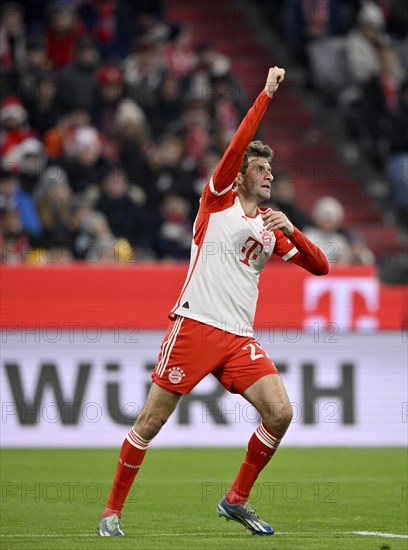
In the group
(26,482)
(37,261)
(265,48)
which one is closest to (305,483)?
(26,482)

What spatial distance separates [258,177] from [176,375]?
142 centimetres

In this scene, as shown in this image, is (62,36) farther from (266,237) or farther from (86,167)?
(266,237)

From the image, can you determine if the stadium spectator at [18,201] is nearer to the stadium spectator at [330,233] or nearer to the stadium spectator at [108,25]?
the stadium spectator at [330,233]

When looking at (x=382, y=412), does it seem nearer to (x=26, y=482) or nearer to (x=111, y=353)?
(x=111, y=353)

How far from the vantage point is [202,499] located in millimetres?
10594

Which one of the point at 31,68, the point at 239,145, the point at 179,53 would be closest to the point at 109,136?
the point at 31,68

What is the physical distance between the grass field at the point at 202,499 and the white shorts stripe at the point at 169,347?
108cm

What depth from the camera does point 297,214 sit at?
17297mm

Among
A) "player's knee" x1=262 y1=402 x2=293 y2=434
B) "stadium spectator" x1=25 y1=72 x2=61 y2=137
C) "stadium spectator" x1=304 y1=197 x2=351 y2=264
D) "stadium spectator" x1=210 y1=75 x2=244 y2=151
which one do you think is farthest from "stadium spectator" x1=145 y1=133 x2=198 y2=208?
"player's knee" x1=262 y1=402 x2=293 y2=434

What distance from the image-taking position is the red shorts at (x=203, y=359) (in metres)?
8.29

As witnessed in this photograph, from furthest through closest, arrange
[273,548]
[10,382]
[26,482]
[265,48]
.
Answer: [265,48] → [10,382] → [26,482] → [273,548]

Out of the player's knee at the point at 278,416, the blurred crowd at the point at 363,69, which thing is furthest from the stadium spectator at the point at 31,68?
the player's knee at the point at 278,416

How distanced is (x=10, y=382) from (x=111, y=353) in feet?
3.93

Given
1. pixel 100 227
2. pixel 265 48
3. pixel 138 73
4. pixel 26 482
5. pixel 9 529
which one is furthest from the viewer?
pixel 265 48
